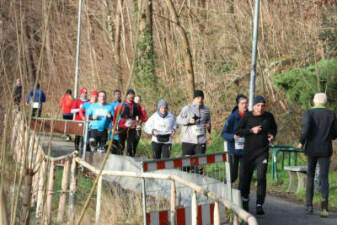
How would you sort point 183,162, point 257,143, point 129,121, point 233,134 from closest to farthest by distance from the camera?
point 183,162 < point 257,143 < point 233,134 < point 129,121

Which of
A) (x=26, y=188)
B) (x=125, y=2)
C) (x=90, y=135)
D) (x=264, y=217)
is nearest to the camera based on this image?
(x=26, y=188)

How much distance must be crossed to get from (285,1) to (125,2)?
1012 cm

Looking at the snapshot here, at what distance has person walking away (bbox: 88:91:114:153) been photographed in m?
14.6

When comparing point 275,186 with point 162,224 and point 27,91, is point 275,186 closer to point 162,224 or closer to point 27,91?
point 162,224

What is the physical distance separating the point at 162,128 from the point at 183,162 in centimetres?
518

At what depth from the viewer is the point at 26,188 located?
369 cm

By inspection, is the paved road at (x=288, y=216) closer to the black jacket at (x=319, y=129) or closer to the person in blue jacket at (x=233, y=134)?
the person in blue jacket at (x=233, y=134)

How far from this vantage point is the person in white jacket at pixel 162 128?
13156mm

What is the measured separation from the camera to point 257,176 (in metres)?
9.62

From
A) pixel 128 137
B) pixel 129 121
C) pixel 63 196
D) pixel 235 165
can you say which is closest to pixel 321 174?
pixel 235 165

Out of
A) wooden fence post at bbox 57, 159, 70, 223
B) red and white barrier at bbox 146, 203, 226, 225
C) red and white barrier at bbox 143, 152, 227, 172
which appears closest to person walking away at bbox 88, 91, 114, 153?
wooden fence post at bbox 57, 159, 70, 223

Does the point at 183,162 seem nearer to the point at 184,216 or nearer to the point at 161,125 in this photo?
the point at 184,216

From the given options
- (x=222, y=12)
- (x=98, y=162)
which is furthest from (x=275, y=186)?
(x=222, y=12)

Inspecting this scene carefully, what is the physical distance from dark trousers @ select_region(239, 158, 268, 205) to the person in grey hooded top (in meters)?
2.34
